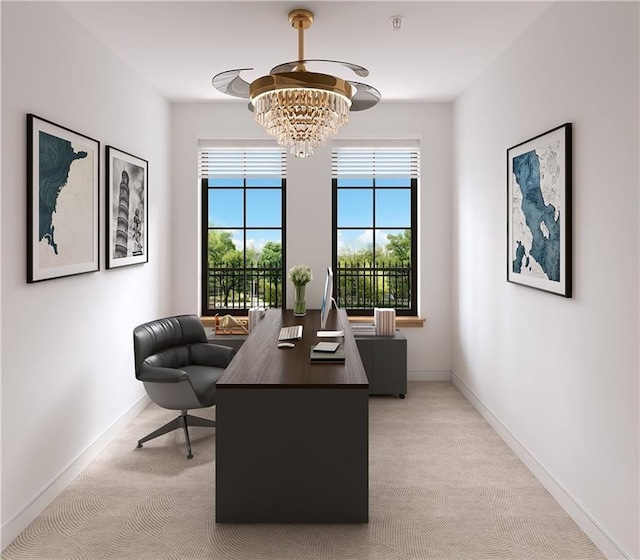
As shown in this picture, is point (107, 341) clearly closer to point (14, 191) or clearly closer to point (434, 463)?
point (14, 191)

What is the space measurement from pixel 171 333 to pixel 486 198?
2692 mm

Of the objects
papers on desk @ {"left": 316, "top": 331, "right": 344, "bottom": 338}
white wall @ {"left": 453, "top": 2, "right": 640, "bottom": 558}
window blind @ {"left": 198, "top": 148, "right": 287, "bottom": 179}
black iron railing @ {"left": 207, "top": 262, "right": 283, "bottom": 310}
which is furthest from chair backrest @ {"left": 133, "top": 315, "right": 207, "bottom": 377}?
white wall @ {"left": 453, "top": 2, "right": 640, "bottom": 558}

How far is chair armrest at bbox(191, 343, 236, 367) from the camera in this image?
423 centimetres

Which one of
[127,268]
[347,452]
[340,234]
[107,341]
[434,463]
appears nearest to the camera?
[347,452]

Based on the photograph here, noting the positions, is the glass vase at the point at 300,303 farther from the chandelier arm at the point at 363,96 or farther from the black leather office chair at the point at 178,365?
the chandelier arm at the point at 363,96

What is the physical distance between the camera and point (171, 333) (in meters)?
4.17

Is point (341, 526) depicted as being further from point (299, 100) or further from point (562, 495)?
point (299, 100)

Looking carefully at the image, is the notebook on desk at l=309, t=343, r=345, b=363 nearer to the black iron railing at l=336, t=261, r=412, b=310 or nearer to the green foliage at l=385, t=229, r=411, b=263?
the black iron railing at l=336, t=261, r=412, b=310

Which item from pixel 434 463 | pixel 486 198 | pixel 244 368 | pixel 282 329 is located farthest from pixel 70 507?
pixel 486 198

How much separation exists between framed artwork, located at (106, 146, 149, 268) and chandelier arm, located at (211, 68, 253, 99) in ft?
4.01

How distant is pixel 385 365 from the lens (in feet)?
16.5

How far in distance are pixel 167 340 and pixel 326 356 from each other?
5.23 feet

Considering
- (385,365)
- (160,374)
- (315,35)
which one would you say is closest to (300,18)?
(315,35)

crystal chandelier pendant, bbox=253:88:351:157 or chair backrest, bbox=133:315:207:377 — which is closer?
crystal chandelier pendant, bbox=253:88:351:157
